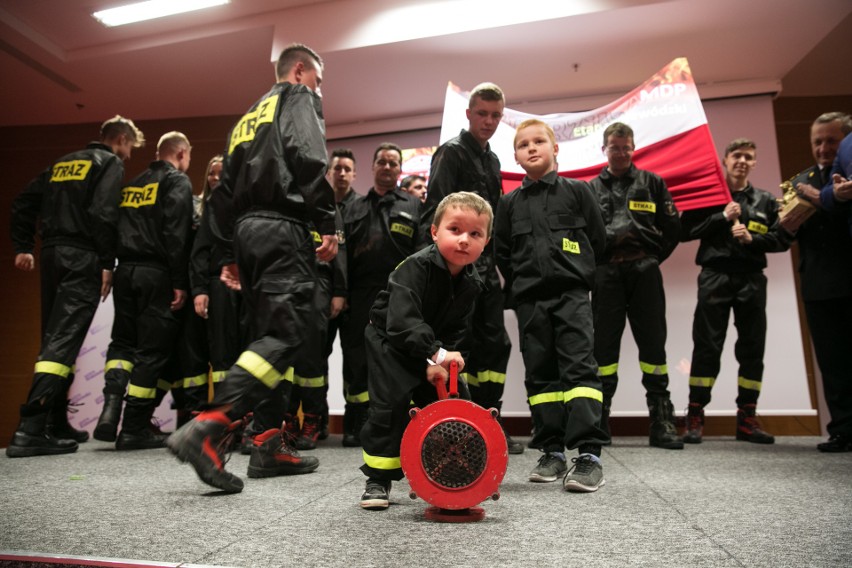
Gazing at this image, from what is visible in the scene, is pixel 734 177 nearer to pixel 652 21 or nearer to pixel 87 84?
pixel 652 21

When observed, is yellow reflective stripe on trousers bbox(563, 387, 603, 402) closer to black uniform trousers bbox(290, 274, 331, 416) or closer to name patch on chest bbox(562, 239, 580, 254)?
name patch on chest bbox(562, 239, 580, 254)

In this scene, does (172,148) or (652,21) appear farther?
(652,21)

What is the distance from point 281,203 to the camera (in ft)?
8.14

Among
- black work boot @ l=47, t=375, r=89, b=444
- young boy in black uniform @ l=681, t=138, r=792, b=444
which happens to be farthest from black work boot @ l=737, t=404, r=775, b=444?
black work boot @ l=47, t=375, r=89, b=444

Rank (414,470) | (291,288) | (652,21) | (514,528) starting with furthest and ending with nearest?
1. (652,21)
2. (291,288)
3. (414,470)
4. (514,528)

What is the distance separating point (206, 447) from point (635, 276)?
2.78 meters

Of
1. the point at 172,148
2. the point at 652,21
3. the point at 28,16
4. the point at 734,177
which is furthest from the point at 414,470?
the point at 28,16

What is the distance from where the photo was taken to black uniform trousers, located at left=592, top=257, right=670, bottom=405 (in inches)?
147

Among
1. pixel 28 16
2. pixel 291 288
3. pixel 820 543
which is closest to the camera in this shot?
pixel 820 543

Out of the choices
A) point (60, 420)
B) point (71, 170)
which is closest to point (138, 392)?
point (60, 420)

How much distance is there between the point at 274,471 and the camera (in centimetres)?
252

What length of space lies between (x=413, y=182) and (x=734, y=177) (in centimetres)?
238

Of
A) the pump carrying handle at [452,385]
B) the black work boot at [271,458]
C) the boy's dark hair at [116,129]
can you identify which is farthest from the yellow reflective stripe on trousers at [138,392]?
the pump carrying handle at [452,385]

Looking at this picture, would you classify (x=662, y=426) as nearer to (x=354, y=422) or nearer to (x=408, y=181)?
(x=354, y=422)
